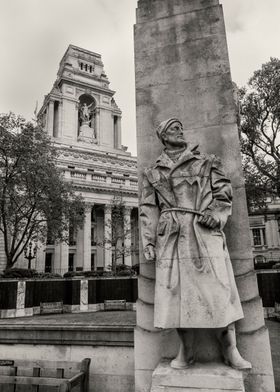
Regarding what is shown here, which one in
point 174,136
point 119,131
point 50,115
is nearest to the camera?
point 174,136

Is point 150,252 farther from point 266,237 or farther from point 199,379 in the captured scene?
point 266,237

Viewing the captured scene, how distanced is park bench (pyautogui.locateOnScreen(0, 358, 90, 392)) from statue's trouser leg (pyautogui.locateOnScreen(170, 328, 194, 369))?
4.31 ft

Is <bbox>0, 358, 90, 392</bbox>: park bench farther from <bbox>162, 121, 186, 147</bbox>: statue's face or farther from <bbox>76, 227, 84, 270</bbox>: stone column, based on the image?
<bbox>76, 227, 84, 270</bbox>: stone column

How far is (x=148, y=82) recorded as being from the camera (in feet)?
16.1

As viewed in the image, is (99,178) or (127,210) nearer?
(99,178)

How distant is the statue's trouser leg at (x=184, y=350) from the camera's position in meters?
3.54

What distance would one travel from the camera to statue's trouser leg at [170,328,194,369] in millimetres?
3539

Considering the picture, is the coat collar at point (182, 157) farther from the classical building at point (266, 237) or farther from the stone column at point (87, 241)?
the classical building at point (266, 237)

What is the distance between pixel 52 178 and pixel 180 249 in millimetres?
24448

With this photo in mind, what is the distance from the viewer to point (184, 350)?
3.56 meters

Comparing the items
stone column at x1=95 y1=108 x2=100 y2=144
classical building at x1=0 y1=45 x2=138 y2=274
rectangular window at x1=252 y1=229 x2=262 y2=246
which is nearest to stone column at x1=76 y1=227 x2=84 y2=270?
classical building at x1=0 y1=45 x2=138 y2=274

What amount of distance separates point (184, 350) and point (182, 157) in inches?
89.6

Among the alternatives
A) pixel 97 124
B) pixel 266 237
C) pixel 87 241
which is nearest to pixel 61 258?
pixel 87 241

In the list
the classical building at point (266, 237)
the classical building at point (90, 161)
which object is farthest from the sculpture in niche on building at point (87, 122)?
the classical building at point (266, 237)
